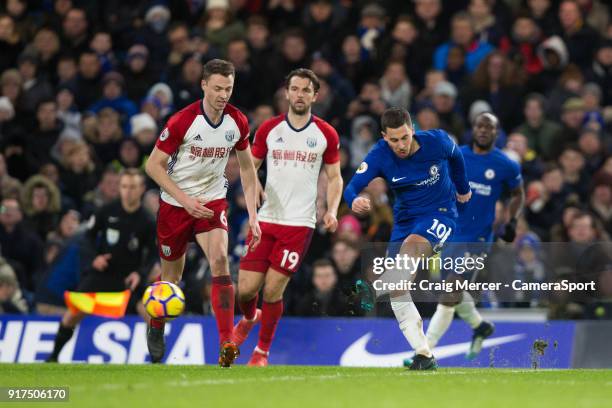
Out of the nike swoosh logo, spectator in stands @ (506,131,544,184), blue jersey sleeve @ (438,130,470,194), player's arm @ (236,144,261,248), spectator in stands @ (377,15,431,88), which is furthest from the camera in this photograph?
spectator in stands @ (377,15,431,88)

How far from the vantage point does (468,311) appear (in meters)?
14.1

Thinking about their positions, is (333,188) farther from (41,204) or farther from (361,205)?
(41,204)

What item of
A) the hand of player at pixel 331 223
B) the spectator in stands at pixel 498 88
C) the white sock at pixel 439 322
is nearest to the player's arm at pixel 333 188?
the hand of player at pixel 331 223

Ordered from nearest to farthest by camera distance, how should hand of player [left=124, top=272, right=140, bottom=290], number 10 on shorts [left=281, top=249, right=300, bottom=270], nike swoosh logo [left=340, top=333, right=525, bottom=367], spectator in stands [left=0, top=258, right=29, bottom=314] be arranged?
number 10 on shorts [left=281, top=249, right=300, bottom=270]
hand of player [left=124, top=272, right=140, bottom=290]
nike swoosh logo [left=340, top=333, right=525, bottom=367]
spectator in stands [left=0, top=258, right=29, bottom=314]

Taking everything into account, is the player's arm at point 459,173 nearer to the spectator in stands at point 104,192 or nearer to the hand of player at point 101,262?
the hand of player at point 101,262

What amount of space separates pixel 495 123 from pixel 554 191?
3.74 m

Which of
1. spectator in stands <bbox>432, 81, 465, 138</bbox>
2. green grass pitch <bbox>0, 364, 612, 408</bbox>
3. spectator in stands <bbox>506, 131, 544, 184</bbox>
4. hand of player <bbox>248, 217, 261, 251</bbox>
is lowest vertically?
green grass pitch <bbox>0, 364, 612, 408</bbox>

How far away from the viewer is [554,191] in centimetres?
1747

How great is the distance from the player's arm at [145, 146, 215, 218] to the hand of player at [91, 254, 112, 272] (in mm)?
3408

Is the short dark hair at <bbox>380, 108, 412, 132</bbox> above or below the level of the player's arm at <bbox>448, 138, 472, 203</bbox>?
above

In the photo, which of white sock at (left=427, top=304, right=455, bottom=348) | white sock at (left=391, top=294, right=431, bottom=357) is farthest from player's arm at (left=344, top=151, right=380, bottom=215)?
white sock at (left=427, top=304, right=455, bottom=348)

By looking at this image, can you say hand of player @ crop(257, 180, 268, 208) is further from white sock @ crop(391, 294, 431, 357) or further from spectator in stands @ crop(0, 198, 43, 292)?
spectator in stands @ crop(0, 198, 43, 292)

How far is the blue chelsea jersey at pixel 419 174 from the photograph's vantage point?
37.7 feet

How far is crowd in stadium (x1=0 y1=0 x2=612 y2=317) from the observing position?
16.9 m
